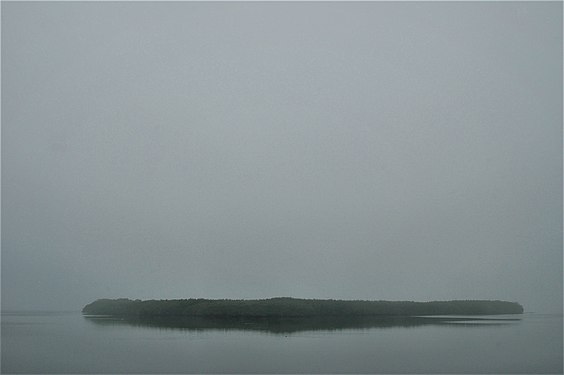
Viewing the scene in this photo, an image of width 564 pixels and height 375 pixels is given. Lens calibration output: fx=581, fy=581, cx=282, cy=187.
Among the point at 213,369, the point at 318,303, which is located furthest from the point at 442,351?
the point at 318,303

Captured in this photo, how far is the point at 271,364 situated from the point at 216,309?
127ft

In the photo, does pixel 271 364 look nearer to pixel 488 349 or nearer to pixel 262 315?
pixel 488 349

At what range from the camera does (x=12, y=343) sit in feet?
98.2

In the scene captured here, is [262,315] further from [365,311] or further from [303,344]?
[303,344]

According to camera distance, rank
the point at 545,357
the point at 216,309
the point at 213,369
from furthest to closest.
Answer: the point at 216,309 < the point at 545,357 < the point at 213,369

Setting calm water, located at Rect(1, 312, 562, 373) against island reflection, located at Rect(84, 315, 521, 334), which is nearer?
calm water, located at Rect(1, 312, 562, 373)

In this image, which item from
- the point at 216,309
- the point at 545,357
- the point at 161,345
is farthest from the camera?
the point at 216,309

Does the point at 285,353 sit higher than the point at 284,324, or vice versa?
the point at 285,353

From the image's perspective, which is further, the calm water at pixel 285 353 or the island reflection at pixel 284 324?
the island reflection at pixel 284 324

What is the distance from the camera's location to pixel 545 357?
2325cm

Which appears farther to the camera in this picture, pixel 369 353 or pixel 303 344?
pixel 303 344

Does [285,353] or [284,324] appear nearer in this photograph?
[285,353]

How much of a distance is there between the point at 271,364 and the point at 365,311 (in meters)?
43.0

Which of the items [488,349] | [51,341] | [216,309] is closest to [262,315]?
[216,309]
